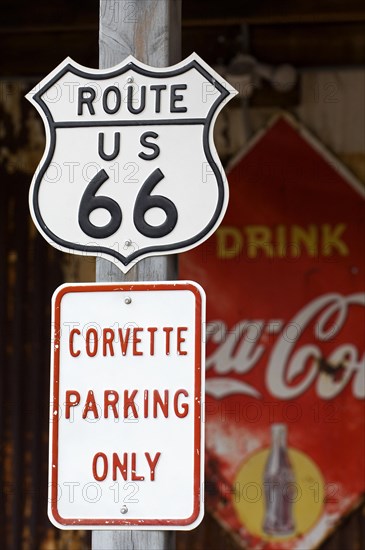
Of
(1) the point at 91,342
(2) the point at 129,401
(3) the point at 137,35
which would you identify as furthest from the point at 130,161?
(2) the point at 129,401

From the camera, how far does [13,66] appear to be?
290 inches

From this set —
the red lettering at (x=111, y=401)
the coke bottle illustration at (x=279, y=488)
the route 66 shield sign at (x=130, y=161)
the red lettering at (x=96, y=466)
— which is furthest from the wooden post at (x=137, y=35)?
the coke bottle illustration at (x=279, y=488)

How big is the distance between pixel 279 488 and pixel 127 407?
3.97 meters

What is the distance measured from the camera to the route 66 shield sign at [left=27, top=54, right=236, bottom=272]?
3141 millimetres

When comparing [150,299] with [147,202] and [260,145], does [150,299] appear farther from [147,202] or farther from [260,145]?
[260,145]

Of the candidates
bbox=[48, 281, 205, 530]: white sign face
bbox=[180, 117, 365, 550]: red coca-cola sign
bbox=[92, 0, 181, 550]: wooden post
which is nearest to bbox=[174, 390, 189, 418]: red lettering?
bbox=[48, 281, 205, 530]: white sign face

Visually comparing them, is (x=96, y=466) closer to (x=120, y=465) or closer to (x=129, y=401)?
(x=120, y=465)

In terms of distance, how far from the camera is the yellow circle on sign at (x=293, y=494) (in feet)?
22.5

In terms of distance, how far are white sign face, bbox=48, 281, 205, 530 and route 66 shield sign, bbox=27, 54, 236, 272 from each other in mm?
137

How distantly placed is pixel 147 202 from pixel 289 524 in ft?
13.4

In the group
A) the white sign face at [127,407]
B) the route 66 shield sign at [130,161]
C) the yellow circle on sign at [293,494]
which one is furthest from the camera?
the yellow circle on sign at [293,494]

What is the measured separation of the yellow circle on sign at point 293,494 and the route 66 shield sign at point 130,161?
396cm

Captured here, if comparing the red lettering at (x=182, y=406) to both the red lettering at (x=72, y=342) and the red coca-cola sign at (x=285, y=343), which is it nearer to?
the red lettering at (x=72, y=342)

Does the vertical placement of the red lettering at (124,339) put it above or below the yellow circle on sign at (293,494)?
above
